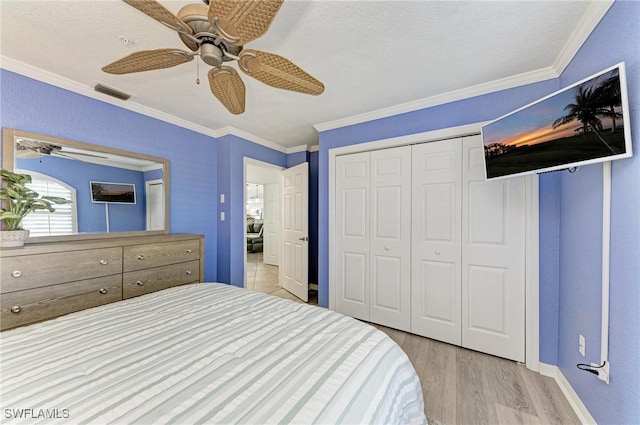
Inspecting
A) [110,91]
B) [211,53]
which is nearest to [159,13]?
[211,53]

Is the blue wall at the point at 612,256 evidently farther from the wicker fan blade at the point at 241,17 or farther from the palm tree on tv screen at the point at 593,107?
the wicker fan blade at the point at 241,17

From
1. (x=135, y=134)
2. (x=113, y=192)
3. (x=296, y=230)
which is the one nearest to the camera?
(x=113, y=192)

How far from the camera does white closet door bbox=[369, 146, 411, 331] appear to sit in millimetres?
2480

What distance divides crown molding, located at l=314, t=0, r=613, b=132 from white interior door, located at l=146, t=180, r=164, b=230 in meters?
1.88

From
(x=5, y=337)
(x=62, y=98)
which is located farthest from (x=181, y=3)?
(x=5, y=337)

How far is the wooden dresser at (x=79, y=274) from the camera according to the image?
1.50 m

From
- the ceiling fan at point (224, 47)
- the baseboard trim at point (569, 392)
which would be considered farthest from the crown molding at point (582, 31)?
the baseboard trim at point (569, 392)

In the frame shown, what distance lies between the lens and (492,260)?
2082 millimetres

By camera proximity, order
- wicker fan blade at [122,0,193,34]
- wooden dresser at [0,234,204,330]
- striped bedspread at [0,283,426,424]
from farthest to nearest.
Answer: wooden dresser at [0,234,204,330], wicker fan blade at [122,0,193,34], striped bedspread at [0,283,426,424]

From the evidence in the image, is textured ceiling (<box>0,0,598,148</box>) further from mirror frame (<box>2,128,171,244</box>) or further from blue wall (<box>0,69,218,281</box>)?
mirror frame (<box>2,128,171,244</box>)

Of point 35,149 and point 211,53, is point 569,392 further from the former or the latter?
point 35,149

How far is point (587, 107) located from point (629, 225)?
57 cm

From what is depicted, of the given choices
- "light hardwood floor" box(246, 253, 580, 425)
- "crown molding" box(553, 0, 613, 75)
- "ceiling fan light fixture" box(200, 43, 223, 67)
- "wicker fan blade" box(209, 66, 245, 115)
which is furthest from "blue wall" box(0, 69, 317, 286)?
"crown molding" box(553, 0, 613, 75)

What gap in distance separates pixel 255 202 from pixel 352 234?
7197 millimetres
